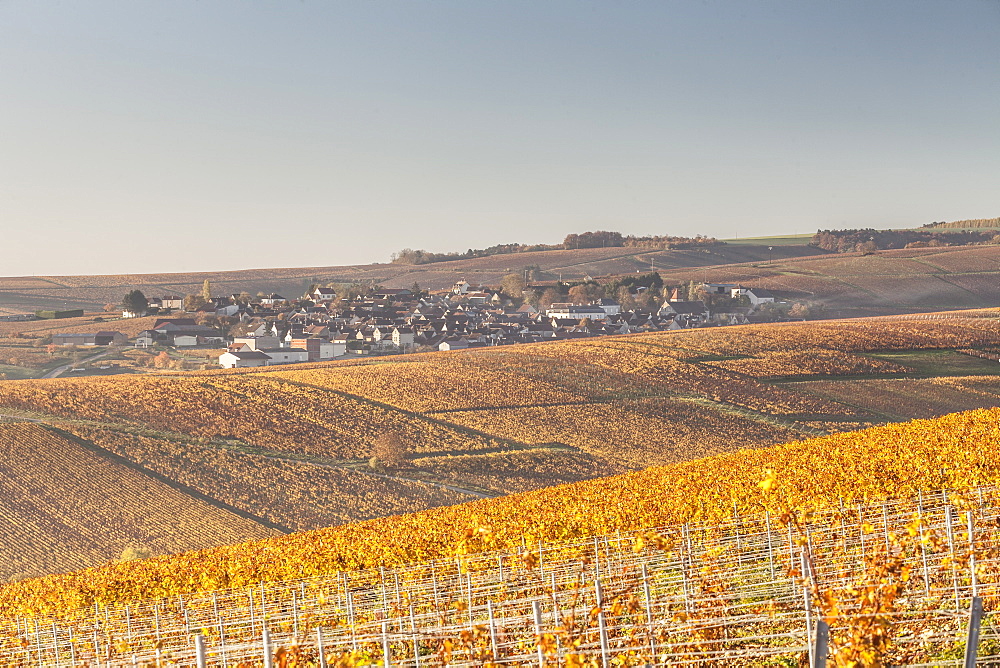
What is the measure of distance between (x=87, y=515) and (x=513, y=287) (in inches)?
4842

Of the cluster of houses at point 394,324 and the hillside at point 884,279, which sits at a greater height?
the hillside at point 884,279

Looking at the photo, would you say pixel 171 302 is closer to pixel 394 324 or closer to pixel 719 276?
pixel 394 324

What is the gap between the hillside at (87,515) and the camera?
34281 mm

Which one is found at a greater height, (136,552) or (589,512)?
(589,512)

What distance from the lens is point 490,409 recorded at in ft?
166

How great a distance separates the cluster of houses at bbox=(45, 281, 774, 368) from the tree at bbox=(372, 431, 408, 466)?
52398mm

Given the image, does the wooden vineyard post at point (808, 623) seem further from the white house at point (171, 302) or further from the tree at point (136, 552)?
the white house at point (171, 302)

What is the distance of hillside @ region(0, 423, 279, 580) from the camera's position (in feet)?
112

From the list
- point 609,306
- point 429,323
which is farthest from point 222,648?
point 609,306

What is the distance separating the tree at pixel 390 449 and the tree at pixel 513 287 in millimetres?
109978

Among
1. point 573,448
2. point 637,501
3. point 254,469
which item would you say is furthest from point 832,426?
point 637,501

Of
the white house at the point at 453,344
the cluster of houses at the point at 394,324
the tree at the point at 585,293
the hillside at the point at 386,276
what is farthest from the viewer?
the hillside at the point at 386,276

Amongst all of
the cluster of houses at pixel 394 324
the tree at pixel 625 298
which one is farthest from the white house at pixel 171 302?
the tree at pixel 625 298

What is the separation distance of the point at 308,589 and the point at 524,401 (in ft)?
119
